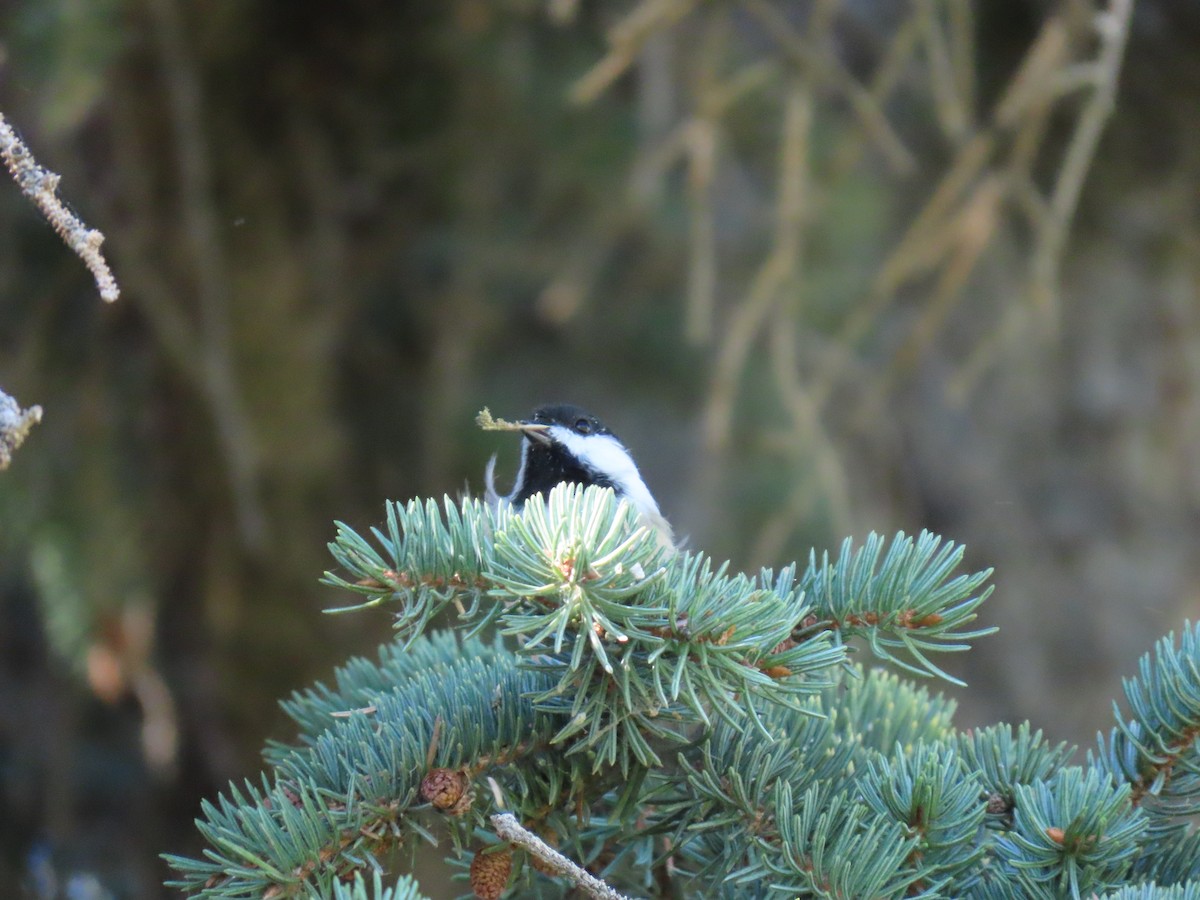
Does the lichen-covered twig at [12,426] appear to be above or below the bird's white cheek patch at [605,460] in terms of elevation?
below

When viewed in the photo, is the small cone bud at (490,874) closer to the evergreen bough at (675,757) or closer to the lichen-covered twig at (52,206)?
the evergreen bough at (675,757)

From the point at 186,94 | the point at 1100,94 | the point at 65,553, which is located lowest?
the point at 65,553

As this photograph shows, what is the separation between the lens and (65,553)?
66.2 inches

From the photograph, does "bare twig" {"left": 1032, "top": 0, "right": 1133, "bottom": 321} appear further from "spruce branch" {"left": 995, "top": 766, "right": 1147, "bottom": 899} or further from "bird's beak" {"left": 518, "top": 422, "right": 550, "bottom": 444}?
"spruce branch" {"left": 995, "top": 766, "right": 1147, "bottom": 899}

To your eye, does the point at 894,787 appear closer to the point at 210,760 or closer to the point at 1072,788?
the point at 1072,788

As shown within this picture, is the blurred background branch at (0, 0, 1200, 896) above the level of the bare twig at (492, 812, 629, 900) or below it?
above

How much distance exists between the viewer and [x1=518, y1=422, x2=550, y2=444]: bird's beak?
126 cm

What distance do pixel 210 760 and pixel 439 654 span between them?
1567mm

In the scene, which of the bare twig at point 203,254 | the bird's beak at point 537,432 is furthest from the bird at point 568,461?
the bare twig at point 203,254

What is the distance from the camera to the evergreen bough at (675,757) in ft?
2.13

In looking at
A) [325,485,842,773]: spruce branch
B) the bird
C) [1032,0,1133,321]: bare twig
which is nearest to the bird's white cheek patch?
the bird

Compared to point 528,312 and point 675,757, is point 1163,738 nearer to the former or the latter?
point 675,757

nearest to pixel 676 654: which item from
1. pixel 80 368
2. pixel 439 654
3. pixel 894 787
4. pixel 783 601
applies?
pixel 783 601

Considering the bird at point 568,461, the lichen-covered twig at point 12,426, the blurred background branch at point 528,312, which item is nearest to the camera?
the lichen-covered twig at point 12,426
